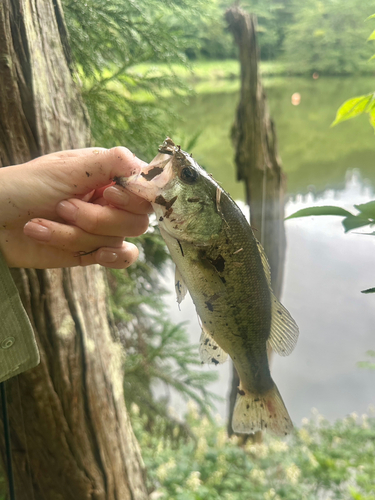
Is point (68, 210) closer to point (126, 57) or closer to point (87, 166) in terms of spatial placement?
point (87, 166)

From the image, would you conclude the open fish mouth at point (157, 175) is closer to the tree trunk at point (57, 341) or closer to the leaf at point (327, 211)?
the leaf at point (327, 211)

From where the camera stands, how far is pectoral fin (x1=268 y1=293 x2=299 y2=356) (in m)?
0.62

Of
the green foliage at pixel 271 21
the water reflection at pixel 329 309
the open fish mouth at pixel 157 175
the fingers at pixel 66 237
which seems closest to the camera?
the open fish mouth at pixel 157 175

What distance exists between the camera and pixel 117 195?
60 centimetres

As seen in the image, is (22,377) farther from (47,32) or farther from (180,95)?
(180,95)

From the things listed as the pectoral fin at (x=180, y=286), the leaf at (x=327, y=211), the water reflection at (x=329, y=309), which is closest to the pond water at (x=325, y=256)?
the water reflection at (x=329, y=309)

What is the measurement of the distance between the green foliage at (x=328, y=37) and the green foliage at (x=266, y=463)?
853 mm

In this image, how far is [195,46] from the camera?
1077 millimetres

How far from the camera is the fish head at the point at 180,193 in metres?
0.53

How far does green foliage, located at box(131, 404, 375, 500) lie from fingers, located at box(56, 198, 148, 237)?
73cm

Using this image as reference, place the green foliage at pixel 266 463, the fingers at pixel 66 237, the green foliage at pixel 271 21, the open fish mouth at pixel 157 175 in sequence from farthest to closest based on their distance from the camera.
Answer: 1. the green foliage at pixel 266 463
2. the green foliage at pixel 271 21
3. the fingers at pixel 66 237
4. the open fish mouth at pixel 157 175

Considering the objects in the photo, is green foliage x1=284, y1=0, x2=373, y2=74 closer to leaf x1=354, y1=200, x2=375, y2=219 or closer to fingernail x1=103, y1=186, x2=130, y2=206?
leaf x1=354, y1=200, x2=375, y2=219

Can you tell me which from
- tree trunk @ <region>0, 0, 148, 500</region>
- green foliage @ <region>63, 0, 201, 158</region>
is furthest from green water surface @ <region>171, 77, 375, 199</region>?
tree trunk @ <region>0, 0, 148, 500</region>

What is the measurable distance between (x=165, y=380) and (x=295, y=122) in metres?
1.23
